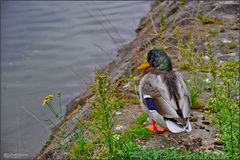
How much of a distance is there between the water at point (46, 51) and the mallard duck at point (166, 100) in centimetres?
209

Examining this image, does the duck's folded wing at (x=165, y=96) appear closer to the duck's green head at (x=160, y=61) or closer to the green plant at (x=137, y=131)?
the duck's green head at (x=160, y=61)

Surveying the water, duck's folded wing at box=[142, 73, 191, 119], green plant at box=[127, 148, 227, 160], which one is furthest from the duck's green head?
the water

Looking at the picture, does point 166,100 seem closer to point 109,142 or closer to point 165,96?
point 165,96

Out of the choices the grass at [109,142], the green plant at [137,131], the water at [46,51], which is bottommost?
the water at [46,51]

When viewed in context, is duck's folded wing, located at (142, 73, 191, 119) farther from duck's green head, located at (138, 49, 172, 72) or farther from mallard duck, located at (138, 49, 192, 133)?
duck's green head, located at (138, 49, 172, 72)

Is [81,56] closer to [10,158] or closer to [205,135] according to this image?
[10,158]

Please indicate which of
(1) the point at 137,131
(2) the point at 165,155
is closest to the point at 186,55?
(1) the point at 137,131

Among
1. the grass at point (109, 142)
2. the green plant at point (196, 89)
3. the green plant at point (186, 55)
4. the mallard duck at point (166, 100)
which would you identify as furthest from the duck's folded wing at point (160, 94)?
the green plant at point (186, 55)

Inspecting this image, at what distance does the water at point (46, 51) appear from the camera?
7.65 meters

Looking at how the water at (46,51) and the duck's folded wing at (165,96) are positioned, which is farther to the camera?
the water at (46,51)

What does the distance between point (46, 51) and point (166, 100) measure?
17.4 feet

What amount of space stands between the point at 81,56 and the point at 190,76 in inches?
145

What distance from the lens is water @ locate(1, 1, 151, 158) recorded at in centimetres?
765

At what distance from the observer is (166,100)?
485cm
